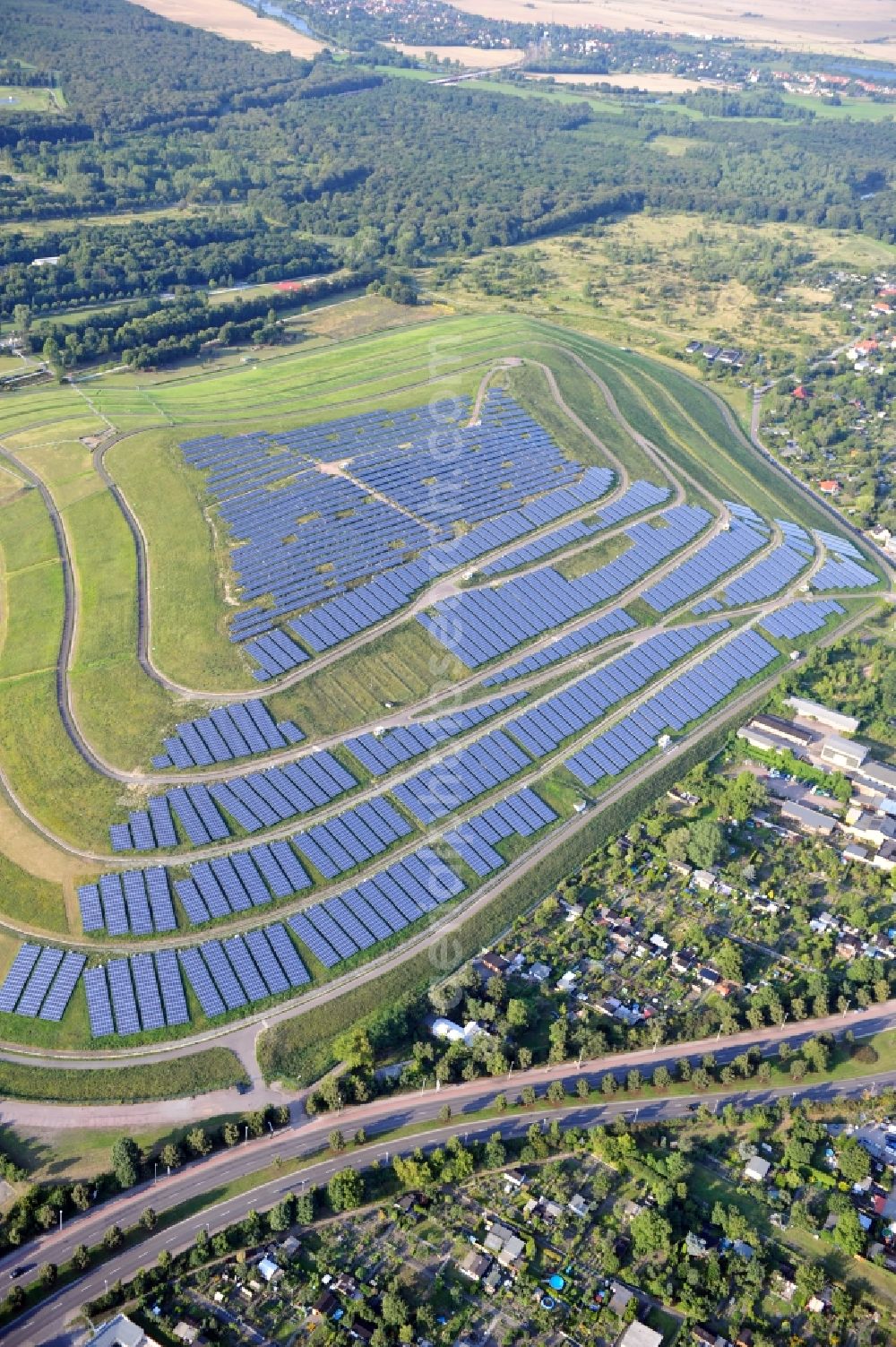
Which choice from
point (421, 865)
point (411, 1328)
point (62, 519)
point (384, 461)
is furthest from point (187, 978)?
point (384, 461)

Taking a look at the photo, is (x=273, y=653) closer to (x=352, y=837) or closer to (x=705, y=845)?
(x=352, y=837)

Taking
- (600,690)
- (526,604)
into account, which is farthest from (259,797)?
(526,604)

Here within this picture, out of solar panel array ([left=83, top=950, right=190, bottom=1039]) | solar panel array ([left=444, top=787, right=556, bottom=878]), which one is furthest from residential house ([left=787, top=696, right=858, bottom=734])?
solar panel array ([left=83, top=950, right=190, bottom=1039])

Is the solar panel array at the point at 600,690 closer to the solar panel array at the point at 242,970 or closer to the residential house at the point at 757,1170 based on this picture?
the solar panel array at the point at 242,970

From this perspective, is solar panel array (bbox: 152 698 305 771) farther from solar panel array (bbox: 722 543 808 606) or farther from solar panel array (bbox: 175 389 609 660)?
solar panel array (bbox: 722 543 808 606)

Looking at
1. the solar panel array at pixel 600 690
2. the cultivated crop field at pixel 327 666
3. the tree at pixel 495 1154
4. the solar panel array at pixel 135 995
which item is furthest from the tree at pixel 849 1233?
the solar panel array at pixel 600 690

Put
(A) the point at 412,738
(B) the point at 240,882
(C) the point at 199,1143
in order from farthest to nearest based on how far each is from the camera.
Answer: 1. (A) the point at 412,738
2. (B) the point at 240,882
3. (C) the point at 199,1143
